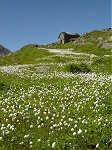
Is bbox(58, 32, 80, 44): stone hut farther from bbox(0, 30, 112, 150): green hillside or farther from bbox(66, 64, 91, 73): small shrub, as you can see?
bbox(0, 30, 112, 150): green hillside

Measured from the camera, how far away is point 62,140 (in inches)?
493

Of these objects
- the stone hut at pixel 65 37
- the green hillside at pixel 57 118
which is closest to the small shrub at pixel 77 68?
the green hillside at pixel 57 118

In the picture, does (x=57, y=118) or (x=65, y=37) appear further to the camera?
(x=65, y=37)

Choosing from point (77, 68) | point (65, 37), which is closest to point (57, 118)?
point (77, 68)

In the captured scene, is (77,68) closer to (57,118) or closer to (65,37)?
(57,118)

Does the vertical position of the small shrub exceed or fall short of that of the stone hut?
it falls short

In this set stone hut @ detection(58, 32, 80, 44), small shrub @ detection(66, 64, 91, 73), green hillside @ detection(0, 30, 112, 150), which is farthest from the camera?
stone hut @ detection(58, 32, 80, 44)

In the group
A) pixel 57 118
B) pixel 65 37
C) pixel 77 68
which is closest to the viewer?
pixel 57 118

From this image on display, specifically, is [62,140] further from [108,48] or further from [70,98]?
[108,48]

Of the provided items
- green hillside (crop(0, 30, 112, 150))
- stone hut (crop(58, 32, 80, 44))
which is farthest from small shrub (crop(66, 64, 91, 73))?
stone hut (crop(58, 32, 80, 44))

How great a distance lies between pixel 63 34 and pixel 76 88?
8601 centimetres

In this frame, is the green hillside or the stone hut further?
the stone hut

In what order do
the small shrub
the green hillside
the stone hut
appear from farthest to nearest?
1. the stone hut
2. the small shrub
3. the green hillside

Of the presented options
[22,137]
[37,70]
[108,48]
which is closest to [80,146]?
[22,137]
